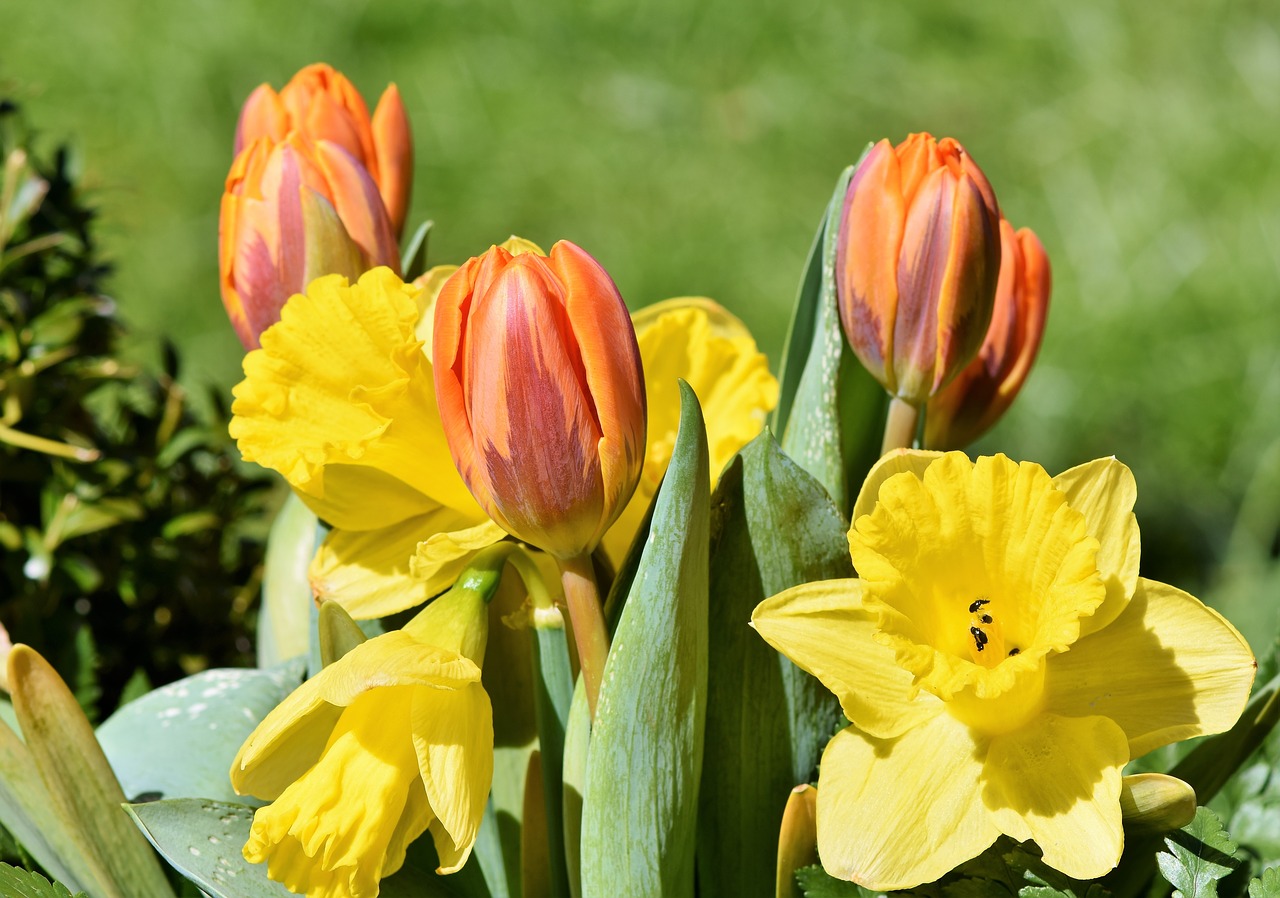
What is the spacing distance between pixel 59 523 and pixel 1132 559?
29.1 inches

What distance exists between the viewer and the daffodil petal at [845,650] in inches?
23.0

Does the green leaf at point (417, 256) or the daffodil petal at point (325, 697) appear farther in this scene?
the green leaf at point (417, 256)

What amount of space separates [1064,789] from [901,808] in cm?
7

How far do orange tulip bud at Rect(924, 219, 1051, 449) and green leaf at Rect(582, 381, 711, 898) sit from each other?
9.9 inches

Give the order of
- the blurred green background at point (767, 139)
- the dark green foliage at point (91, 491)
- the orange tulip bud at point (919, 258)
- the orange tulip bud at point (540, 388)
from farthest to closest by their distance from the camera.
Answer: the blurred green background at point (767, 139) < the dark green foliage at point (91, 491) < the orange tulip bud at point (919, 258) < the orange tulip bud at point (540, 388)

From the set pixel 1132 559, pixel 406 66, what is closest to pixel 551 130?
pixel 406 66

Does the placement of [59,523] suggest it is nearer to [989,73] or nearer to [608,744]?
[608,744]

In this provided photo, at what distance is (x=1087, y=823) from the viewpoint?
22.2 inches

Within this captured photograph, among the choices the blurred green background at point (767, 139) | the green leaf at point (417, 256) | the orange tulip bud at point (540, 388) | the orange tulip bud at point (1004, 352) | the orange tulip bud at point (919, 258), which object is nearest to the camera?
the orange tulip bud at point (540, 388)

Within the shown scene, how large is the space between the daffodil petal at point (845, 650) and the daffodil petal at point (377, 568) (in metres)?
0.17

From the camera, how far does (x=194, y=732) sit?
81 cm

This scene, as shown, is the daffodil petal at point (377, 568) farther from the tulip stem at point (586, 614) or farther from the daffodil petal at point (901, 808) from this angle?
the daffodil petal at point (901, 808)

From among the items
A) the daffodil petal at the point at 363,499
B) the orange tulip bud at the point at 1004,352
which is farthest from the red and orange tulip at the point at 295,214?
the orange tulip bud at the point at 1004,352

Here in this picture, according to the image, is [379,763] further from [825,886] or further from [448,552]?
[825,886]
